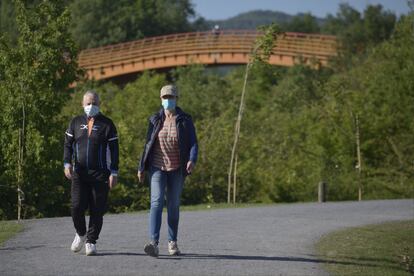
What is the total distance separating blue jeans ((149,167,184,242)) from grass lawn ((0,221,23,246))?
2342mm

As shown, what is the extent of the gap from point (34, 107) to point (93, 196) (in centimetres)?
1276

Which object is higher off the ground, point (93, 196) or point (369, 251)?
point (93, 196)

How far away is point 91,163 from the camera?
37.2 feet

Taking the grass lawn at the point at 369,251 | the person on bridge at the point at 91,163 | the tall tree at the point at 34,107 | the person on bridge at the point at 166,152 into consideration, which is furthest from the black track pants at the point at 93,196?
the tall tree at the point at 34,107

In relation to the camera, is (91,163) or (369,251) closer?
(91,163)

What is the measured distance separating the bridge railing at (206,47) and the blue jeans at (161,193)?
51932mm

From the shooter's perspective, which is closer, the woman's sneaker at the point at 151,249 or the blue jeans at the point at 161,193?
the woman's sneaker at the point at 151,249

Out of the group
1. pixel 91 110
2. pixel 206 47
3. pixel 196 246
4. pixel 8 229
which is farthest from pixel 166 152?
pixel 206 47

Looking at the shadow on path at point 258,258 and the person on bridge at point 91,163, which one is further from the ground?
the person on bridge at point 91,163

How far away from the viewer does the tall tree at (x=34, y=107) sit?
2352cm

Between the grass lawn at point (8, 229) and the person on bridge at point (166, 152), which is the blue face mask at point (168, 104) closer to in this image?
the person on bridge at point (166, 152)

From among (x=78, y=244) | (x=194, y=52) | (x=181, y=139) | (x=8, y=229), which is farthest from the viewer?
(x=194, y=52)

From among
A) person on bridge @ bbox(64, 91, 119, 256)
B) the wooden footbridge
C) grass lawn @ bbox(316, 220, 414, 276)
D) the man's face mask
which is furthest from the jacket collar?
the wooden footbridge

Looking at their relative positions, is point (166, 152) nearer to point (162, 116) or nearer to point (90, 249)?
point (162, 116)
